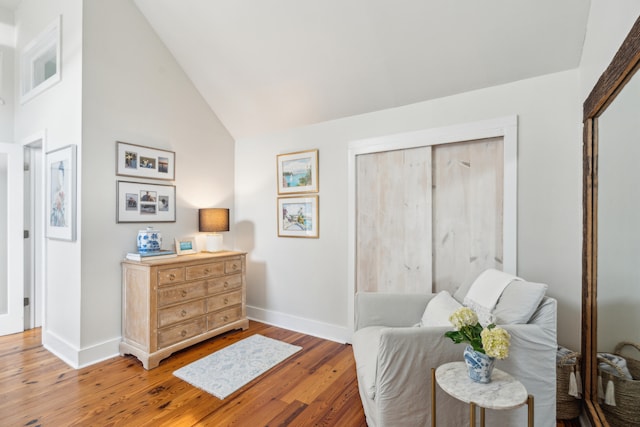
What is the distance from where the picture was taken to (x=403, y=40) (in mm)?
2311

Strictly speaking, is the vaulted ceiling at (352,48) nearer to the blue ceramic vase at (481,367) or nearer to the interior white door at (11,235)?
the interior white door at (11,235)

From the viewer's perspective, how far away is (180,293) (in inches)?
108

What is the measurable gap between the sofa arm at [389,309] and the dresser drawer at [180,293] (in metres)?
1.54

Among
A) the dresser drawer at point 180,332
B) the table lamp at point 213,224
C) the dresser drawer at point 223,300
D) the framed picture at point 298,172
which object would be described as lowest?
the dresser drawer at point 180,332

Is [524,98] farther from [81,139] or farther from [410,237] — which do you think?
[81,139]

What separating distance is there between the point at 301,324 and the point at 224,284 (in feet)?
3.05

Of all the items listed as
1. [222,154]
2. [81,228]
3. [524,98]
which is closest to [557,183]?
[524,98]

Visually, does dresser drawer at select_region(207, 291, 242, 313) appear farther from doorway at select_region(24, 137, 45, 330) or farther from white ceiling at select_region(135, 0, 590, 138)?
doorway at select_region(24, 137, 45, 330)

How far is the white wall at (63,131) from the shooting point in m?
Result: 2.59

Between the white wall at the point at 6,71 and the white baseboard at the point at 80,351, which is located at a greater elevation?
the white wall at the point at 6,71

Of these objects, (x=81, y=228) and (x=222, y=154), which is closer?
(x=81, y=228)

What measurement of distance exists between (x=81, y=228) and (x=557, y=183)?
144 inches

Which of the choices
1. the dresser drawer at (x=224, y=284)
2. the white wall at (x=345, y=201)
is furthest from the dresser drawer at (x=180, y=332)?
the white wall at (x=345, y=201)

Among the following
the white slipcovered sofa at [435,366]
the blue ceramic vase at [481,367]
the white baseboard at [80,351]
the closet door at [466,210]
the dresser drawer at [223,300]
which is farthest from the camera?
the dresser drawer at [223,300]
